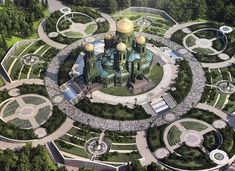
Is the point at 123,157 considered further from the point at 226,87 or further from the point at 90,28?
the point at 90,28

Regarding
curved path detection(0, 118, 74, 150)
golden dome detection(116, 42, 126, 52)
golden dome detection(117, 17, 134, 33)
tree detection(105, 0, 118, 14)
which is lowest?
curved path detection(0, 118, 74, 150)

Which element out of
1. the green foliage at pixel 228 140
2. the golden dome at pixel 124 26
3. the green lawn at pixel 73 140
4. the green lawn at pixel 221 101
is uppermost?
the golden dome at pixel 124 26

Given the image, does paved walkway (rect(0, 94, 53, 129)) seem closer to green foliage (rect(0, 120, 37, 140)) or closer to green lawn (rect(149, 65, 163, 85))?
green foliage (rect(0, 120, 37, 140))

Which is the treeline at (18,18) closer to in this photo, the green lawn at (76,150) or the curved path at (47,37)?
the curved path at (47,37)

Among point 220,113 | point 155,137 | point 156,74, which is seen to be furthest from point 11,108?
point 220,113

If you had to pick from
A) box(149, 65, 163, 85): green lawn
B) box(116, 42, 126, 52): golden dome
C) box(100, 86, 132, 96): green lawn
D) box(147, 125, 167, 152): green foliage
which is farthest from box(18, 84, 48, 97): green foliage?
box(147, 125, 167, 152): green foliage

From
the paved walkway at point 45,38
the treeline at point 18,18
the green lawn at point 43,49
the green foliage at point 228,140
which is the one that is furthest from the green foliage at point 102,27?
the green foliage at point 228,140
